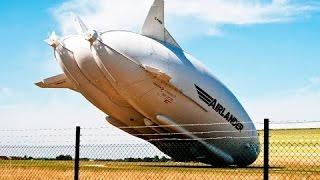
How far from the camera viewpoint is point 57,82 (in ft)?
123

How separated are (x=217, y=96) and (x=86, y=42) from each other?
763cm

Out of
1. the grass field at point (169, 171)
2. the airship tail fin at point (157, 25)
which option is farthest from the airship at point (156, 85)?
the grass field at point (169, 171)

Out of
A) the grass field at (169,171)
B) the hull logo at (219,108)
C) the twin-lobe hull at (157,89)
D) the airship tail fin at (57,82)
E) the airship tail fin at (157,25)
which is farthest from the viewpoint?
the airship tail fin at (57,82)

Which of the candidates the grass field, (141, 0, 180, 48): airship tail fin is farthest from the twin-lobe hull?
the grass field

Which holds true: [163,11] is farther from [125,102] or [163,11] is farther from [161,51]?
[125,102]

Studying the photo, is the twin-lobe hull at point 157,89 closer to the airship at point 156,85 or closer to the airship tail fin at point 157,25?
the airship at point 156,85

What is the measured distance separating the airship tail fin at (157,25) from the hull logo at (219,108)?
3.19 metres

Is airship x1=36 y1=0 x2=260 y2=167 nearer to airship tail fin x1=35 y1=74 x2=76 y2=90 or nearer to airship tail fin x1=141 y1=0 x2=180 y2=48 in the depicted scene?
airship tail fin x1=141 y1=0 x2=180 y2=48

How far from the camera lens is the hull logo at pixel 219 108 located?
102 ft

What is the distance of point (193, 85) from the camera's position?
3055cm

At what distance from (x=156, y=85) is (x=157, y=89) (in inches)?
10.4

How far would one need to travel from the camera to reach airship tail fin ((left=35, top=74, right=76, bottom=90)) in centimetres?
Answer: 3716

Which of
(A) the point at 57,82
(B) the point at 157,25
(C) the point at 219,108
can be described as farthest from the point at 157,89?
(A) the point at 57,82

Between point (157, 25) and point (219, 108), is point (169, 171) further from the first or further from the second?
point (157, 25)
